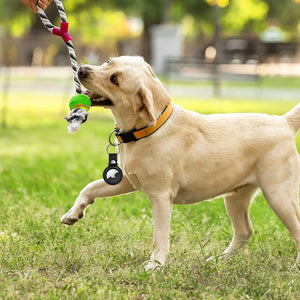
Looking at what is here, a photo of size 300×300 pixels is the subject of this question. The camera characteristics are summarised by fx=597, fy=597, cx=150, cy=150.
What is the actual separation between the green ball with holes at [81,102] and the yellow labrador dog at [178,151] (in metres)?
0.06

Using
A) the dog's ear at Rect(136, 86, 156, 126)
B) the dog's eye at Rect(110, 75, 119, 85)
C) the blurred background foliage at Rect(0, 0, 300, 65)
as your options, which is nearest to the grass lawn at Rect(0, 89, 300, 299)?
the dog's ear at Rect(136, 86, 156, 126)

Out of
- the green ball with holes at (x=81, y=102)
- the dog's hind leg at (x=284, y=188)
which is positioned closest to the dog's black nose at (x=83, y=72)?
the green ball with holes at (x=81, y=102)

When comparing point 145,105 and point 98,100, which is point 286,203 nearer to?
point 145,105

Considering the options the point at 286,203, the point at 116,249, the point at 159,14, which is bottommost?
the point at 159,14

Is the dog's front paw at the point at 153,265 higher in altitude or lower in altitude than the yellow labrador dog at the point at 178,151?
lower

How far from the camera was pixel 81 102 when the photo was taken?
3697 millimetres

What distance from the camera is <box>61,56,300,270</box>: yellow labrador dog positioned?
3691 millimetres

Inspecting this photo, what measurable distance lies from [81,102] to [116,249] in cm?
116

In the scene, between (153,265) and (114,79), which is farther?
(153,265)

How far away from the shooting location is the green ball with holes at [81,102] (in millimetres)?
3689

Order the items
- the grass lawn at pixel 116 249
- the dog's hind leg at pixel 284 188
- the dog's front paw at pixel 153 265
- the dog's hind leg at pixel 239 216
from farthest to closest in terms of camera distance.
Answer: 1. the dog's hind leg at pixel 239 216
2. the dog's hind leg at pixel 284 188
3. the dog's front paw at pixel 153 265
4. the grass lawn at pixel 116 249

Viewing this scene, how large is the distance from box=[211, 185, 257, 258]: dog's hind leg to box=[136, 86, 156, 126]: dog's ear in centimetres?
102

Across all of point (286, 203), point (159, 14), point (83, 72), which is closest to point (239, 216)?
point (286, 203)

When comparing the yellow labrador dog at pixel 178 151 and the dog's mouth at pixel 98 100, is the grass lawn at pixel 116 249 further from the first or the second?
the dog's mouth at pixel 98 100
